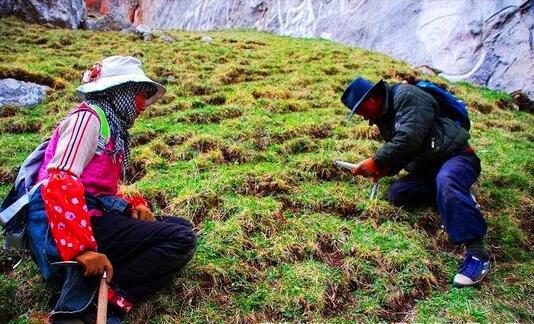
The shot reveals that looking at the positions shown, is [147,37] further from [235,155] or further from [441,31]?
[235,155]

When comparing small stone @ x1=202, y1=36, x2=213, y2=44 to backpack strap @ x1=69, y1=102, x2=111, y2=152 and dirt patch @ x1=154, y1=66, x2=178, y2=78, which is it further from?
backpack strap @ x1=69, y1=102, x2=111, y2=152

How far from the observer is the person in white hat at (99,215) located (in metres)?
3.21

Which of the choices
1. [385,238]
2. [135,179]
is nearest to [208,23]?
[135,179]

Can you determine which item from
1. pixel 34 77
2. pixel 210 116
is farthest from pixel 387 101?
pixel 34 77

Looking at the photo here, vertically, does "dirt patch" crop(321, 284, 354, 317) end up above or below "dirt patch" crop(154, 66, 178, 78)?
below

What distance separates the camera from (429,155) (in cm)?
530

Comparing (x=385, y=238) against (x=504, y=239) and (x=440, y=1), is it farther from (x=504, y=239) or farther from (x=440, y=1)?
(x=440, y=1)

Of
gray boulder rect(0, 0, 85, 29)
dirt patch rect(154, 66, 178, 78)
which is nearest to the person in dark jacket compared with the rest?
dirt patch rect(154, 66, 178, 78)

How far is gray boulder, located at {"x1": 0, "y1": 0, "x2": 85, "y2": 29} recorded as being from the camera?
19625 millimetres

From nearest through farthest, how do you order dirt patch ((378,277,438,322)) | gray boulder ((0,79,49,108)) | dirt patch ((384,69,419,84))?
dirt patch ((378,277,438,322)) < gray boulder ((0,79,49,108)) < dirt patch ((384,69,419,84))

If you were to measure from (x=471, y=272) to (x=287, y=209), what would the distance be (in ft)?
7.58

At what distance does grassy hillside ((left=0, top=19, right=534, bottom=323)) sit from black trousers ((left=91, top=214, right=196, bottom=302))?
0.88 ft

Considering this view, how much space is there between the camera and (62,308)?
3.33 metres

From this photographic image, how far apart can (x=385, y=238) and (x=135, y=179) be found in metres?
3.78
